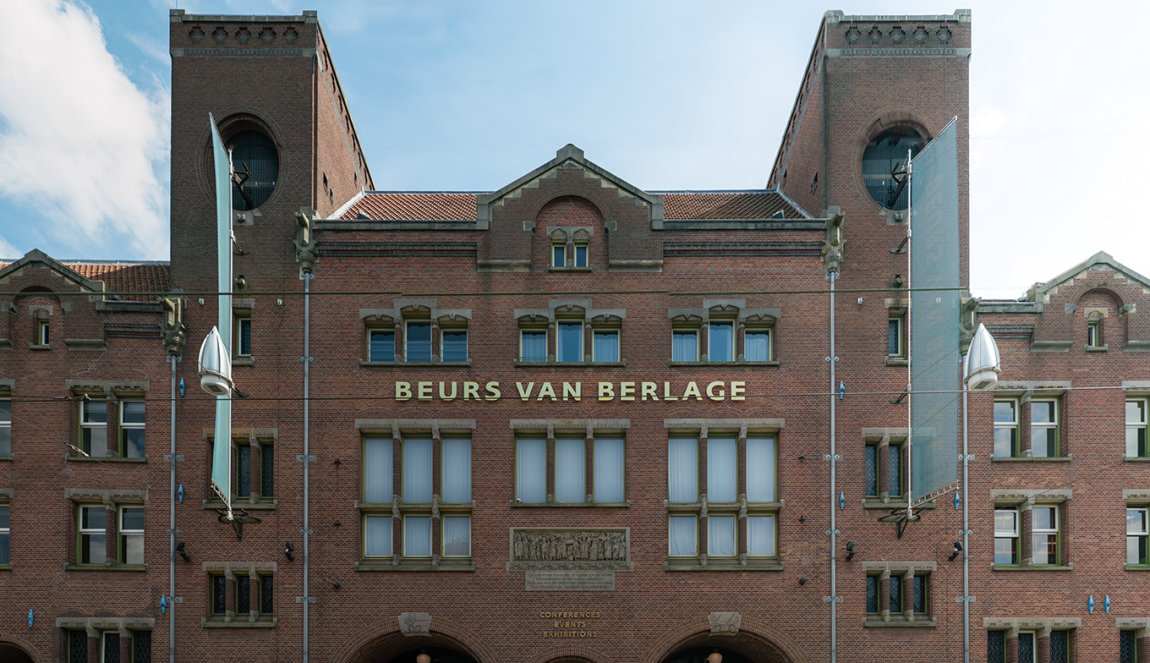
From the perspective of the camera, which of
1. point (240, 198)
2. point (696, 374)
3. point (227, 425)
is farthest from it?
point (240, 198)

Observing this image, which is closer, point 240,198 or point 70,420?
point 70,420

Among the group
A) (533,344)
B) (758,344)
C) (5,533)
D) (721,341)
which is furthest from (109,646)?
(758,344)

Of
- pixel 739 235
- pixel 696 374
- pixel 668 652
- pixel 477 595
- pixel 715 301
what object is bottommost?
pixel 668 652

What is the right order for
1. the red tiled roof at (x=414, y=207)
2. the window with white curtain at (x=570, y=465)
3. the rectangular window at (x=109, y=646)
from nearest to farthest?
the rectangular window at (x=109, y=646)
the window with white curtain at (x=570, y=465)
the red tiled roof at (x=414, y=207)

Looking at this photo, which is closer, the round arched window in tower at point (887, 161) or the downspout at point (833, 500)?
the downspout at point (833, 500)

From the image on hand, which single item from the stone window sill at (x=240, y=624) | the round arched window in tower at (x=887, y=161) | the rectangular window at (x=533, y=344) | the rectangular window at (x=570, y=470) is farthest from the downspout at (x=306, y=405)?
the round arched window in tower at (x=887, y=161)

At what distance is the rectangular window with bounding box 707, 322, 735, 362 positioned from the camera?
2352 centimetres

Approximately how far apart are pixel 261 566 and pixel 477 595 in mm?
5497

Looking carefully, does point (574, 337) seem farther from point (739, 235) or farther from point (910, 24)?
point (910, 24)

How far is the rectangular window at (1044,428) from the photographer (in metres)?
23.3

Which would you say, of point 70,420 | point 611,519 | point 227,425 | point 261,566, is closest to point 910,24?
point 611,519

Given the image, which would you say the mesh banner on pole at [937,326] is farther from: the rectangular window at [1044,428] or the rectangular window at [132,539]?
the rectangular window at [132,539]

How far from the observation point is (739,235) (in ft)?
77.4

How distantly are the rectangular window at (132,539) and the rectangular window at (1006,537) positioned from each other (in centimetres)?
2202
